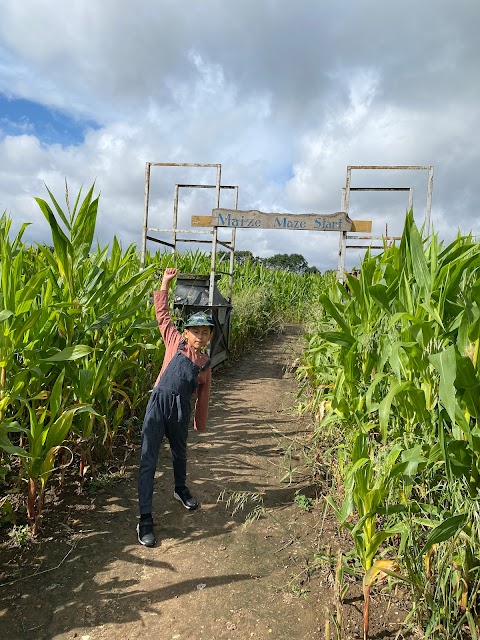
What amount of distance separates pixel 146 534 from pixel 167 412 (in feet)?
2.27

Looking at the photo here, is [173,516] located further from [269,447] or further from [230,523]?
[269,447]

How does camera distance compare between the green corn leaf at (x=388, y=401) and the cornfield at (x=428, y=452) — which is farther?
the green corn leaf at (x=388, y=401)

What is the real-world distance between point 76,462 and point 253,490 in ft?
4.26

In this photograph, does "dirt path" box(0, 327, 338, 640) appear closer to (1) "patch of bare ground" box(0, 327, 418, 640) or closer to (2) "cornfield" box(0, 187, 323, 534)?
(1) "patch of bare ground" box(0, 327, 418, 640)

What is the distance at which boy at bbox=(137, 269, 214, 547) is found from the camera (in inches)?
104

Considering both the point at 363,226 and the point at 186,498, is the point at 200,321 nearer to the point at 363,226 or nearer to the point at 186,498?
the point at 186,498

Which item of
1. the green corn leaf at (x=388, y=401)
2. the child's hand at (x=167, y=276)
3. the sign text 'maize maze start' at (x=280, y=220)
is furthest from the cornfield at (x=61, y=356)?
the sign text 'maize maze start' at (x=280, y=220)

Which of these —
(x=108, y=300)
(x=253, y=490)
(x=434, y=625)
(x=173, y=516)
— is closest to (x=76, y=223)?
(x=108, y=300)

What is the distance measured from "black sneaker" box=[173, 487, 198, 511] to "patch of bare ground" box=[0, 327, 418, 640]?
4 centimetres

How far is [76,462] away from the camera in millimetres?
3242

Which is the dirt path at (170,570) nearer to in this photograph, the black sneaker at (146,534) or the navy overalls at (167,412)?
the black sneaker at (146,534)

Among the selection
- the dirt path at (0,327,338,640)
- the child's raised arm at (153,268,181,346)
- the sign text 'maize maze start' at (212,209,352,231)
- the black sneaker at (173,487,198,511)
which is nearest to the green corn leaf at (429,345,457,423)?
the dirt path at (0,327,338,640)

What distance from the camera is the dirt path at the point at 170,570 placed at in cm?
198

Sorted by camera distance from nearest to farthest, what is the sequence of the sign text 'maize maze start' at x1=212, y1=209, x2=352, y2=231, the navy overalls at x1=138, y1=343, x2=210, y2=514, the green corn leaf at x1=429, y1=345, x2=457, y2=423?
1. the green corn leaf at x1=429, y1=345, x2=457, y2=423
2. the navy overalls at x1=138, y1=343, x2=210, y2=514
3. the sign text 'maize maze start' at x1=212, y1=209, x2=352, y2=231
